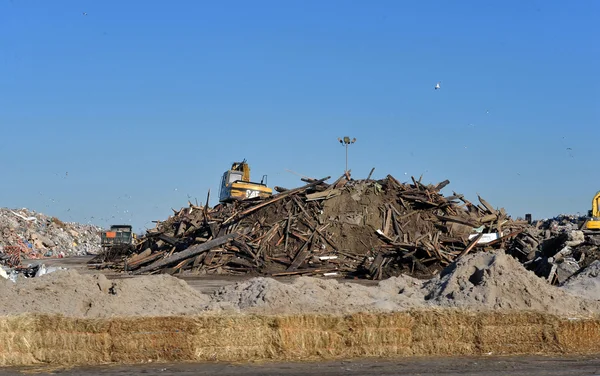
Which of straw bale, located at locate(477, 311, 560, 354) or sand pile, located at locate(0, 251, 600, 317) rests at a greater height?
sand pile, located at locate(0, 251, 600, 317)

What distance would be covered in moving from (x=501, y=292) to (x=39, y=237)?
119 ft

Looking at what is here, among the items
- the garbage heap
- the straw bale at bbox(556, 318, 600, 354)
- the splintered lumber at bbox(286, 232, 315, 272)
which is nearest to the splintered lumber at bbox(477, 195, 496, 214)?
the garbage heap

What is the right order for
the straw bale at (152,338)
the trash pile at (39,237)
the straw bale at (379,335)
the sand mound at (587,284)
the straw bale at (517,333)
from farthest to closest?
the trash pile at (39,237) → the sand mound at (587,284) → the straw bale at (517,333) → the straw bale at (379,335) → the straw bale at (152,338)

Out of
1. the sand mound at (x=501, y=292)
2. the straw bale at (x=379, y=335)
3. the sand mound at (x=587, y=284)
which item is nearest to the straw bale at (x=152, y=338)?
the straw bale at (x=379, y=335)

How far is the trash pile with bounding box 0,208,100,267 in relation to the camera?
131 feet

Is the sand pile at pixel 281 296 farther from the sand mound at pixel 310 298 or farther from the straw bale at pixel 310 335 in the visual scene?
the straw bale at pixel 310 335

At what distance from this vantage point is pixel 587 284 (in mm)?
15414

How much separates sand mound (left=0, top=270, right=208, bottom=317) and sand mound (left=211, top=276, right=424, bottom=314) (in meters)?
0.69

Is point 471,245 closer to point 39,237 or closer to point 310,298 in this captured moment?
point 310,298

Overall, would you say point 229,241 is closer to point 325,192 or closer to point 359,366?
point 325,192

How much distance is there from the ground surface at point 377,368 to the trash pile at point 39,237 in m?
27.2

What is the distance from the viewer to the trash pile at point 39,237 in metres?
39.8

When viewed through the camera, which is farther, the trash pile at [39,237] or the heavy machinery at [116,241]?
the trash pile at [39,237]

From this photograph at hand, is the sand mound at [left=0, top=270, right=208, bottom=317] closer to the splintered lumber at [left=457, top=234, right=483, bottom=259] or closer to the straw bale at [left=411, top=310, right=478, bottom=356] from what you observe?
the straw bale at [left=411, top=310, right=478, bottom=356]
